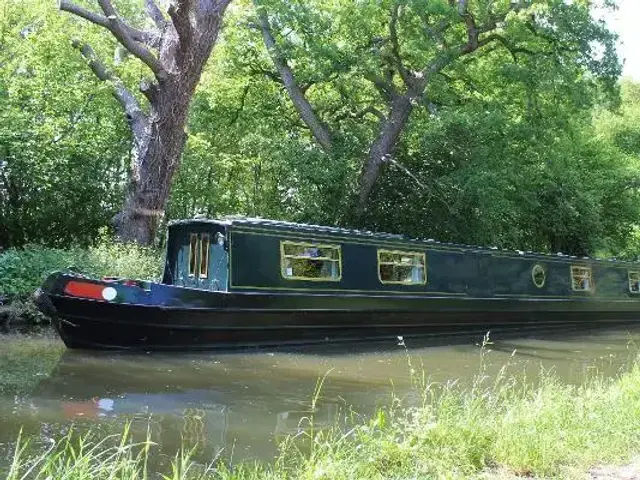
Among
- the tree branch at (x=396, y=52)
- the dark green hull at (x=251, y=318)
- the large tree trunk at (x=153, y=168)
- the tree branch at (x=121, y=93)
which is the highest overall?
the tree branch at (x=396, y=52)

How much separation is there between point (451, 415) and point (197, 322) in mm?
5617

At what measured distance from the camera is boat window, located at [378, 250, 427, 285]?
40.8ft

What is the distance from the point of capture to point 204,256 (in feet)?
35.6

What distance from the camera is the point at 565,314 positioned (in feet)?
54.2

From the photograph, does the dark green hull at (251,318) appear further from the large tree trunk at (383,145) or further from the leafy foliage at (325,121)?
the large tree trunk at (383,145)

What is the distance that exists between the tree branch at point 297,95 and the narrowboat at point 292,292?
5.26 metres

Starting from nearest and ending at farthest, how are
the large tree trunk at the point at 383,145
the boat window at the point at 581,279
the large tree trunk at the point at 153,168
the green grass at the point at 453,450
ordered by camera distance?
1. the green grass at the point at 453,450
2. the large tree trunk at the point at 153,168
3. the large tree trunk at the point at 383,145
4. the boat window at the point at 581,279

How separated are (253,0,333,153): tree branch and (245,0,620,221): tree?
0.08 ft

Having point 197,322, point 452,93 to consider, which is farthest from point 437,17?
point 197,322

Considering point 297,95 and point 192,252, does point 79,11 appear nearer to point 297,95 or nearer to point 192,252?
point 192,252

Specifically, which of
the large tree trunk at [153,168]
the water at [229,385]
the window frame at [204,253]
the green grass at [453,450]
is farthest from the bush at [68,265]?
the green grass at [453,450]

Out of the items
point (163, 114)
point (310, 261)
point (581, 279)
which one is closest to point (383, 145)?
point (581, 279)

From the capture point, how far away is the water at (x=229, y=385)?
5672 millimetres

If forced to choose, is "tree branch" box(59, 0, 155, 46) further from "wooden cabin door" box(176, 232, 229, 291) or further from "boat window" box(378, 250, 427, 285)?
"boat window" box(378, 250, 427, 285)
